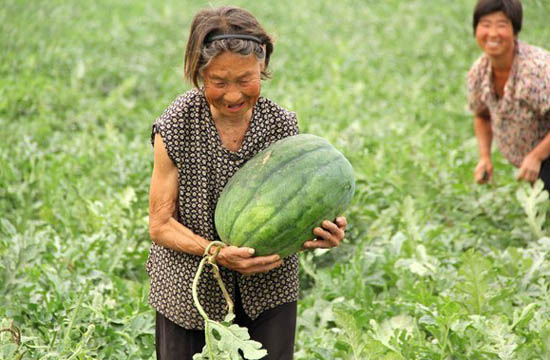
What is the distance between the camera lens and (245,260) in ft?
9.07

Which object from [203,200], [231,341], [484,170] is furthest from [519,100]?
[231,341]

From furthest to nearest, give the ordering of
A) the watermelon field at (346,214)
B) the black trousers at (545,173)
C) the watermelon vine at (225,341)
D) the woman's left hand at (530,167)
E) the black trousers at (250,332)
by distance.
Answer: the black trousers at (545,173) → the woman's left hand at (530,167) → the watermelon field at (346,214) → the black trousers at (250,332) → the watermelon vine at (225,341)

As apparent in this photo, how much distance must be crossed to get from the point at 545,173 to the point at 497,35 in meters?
0.95

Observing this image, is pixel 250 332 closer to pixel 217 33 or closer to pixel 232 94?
pixel 232 94

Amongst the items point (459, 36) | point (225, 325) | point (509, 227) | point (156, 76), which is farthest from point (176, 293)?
point (459, 36)

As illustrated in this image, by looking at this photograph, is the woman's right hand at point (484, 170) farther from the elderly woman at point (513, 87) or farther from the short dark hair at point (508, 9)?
the short dark hair at point (508, 9)

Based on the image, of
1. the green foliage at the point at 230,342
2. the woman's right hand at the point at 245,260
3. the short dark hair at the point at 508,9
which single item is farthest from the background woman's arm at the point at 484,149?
the green foliage at the point at 230,342

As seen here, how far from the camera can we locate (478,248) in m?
5.21

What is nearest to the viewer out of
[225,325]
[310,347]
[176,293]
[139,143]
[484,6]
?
[225,325]

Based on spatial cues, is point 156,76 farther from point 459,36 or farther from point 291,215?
point 291,215

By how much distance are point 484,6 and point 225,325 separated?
10.3 feet

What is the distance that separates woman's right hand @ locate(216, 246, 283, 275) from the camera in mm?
2746

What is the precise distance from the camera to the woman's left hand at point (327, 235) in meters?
2.81

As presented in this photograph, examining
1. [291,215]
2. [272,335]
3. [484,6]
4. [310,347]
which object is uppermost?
[484,6]
